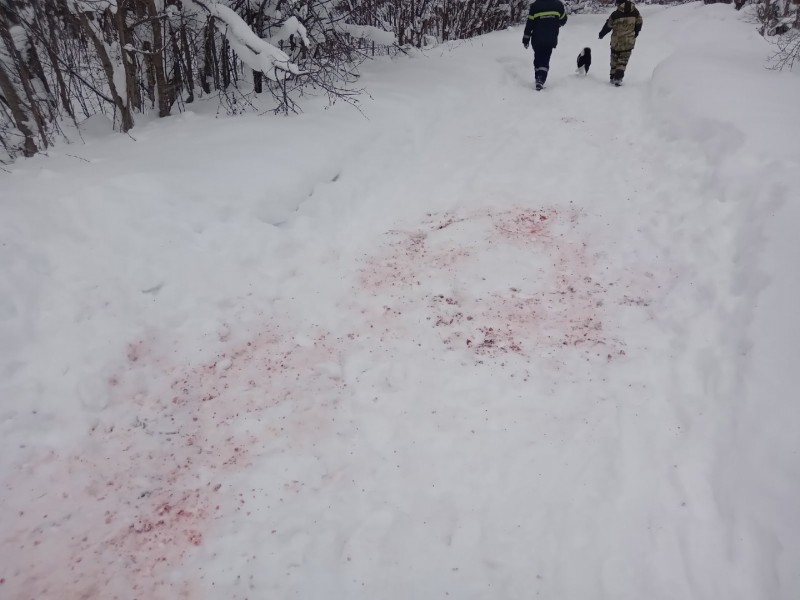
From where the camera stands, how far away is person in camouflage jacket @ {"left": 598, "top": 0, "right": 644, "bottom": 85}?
8.67m

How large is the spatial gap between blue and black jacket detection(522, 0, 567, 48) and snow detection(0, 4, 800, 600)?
394cm

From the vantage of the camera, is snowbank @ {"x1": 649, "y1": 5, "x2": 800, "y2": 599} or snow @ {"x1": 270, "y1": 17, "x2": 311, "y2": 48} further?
snow @ {"x1": 270, "y1": 17, "x2": 311, "y2": 48}

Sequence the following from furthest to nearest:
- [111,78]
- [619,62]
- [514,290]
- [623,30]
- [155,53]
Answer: [619,62]
[623,30]
[155,53]
[111,78]
[514,290]

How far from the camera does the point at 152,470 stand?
9.30 ft

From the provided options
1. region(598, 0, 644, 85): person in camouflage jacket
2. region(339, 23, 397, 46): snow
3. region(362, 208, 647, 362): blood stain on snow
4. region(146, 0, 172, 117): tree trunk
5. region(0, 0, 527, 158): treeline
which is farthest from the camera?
region(598, 0, 644, 85): person in camouflage jacket

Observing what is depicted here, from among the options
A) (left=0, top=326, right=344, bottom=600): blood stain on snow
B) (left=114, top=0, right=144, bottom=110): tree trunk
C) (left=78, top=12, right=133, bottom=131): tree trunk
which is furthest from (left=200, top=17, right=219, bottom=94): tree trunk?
(left=0, top=326, right=344, bottom=600): blood stain on snow

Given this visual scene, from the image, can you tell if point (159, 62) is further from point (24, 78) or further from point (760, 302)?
point (760, 302)

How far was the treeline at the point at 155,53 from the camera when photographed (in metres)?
5.56

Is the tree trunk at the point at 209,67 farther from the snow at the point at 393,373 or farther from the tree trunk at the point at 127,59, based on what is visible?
the snow at the point at 393,373

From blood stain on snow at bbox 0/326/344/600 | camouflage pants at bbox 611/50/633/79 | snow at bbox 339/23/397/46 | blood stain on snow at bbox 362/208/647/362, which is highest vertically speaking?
snow at bbox 339/23/397/46

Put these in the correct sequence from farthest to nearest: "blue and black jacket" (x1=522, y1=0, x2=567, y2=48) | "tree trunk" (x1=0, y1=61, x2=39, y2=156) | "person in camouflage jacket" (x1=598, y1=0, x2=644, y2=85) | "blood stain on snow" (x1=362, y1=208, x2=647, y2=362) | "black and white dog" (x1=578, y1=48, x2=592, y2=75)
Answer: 1. "black and white dog" (x1=578, y1=48, x2=592, y2=75)
2. "blue and black jacket" (x1=522, y1=0, x2=567, y2=48)
3. "person in camouflage jacket" (x1=598, y1=0, x2=644, y2=85)
4. "tree trunk" (x1=0, y1=61, x2=39, y2=156)
5. "blood stain on snow" (x1=362, y1=208, x2=647, y2=362)

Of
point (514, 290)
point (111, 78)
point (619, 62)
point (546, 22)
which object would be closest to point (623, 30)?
point (619, 62)

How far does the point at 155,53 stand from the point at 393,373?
532cm

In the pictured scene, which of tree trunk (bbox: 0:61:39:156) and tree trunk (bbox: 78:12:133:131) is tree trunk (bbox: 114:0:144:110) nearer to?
tree trunk (bbox: 78:12:133:131)
